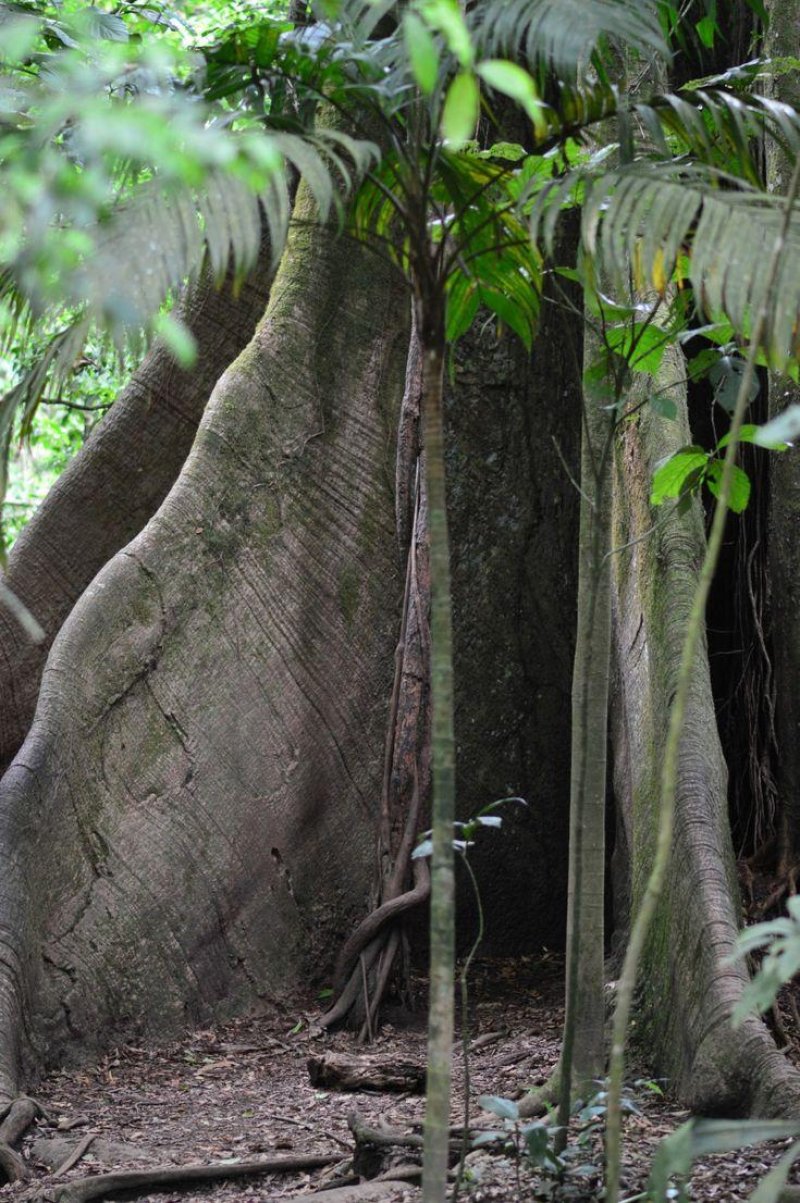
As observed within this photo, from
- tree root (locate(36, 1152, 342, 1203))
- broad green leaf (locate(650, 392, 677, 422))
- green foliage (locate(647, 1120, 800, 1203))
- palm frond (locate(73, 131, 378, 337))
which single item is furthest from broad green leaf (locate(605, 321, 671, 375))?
tree root (locate(36, 1152, 342, 1203))

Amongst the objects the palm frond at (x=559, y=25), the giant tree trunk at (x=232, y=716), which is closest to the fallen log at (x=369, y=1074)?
the giant tree trunk at (x=232, y=716)

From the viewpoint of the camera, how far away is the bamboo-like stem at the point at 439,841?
1.84 meters

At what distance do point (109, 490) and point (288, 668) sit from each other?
1248mm

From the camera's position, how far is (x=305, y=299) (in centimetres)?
506

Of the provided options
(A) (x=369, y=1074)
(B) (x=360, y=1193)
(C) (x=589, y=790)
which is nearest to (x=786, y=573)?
(C) (x=589, y=790)

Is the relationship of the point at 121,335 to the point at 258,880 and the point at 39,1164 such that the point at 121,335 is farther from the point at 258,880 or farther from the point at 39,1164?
the point at 258,880

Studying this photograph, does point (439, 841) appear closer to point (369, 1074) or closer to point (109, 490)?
point (369, 1074)

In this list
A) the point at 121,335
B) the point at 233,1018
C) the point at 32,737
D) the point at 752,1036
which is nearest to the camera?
the point at 121,335

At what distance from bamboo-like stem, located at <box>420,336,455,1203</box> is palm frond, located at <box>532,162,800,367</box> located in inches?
13.5

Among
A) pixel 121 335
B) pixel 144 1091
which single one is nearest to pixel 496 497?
pixel 144 1091

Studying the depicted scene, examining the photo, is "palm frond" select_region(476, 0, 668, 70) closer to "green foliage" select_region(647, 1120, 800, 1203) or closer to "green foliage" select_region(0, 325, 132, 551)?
"green foliage" select_region(647, 1120, 800, 1203)

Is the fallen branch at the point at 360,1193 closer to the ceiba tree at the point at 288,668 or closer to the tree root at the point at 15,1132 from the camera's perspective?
the tree root at the point at 15,1132

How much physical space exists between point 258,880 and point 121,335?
2.99m

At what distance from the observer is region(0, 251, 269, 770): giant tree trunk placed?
5.26 meters
